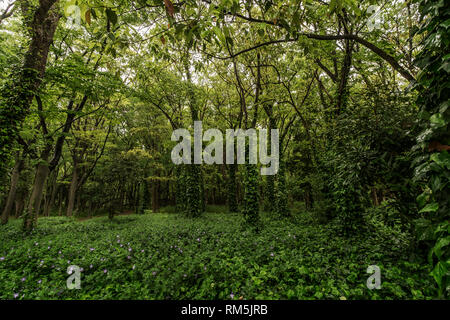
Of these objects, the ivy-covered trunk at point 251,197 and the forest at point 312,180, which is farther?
the ivy-covered trunk at point 251,197

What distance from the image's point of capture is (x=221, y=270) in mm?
3746

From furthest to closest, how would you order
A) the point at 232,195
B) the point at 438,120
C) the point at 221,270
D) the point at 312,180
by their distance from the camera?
the point at 232,195, the point at 312,180, the point at 221,270, the point at 438,120

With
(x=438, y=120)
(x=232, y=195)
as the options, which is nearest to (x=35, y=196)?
(x=232, y=195)

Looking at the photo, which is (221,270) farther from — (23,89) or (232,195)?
(232,195)

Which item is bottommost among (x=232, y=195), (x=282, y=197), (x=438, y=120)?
(x=232, y=195)

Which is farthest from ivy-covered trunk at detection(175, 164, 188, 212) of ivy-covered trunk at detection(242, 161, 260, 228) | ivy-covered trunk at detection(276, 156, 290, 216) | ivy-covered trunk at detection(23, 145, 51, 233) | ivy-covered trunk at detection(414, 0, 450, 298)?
ivy-covered trunk at detection(414, 0, 450, 298)

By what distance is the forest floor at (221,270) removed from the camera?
3072 millimetres

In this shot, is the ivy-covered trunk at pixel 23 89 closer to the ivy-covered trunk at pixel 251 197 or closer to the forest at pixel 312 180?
the forest at pixel 312 180

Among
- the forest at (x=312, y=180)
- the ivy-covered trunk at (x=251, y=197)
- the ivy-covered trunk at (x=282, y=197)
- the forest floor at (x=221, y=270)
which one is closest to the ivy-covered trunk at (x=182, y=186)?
the ivy-covered trunk at (x=251, y=197)

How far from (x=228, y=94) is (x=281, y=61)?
5936 mm

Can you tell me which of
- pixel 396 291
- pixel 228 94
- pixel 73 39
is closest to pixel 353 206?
pixel 396 291

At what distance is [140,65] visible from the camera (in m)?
7.96

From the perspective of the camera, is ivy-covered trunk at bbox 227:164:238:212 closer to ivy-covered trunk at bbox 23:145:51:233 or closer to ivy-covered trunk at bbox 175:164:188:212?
ivy-covered trunk at bbox 175:164:188:212
